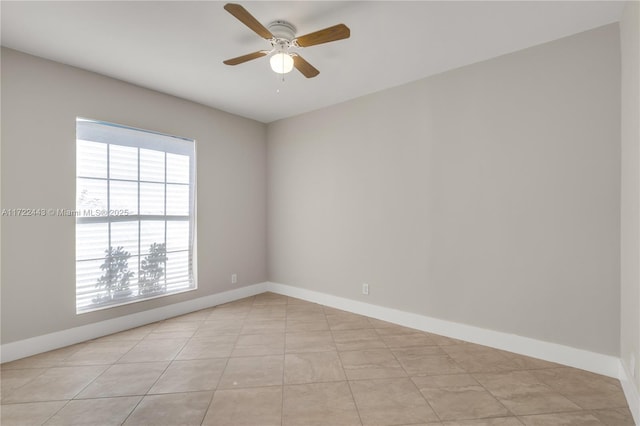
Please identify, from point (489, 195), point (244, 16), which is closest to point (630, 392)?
point (489, 195)

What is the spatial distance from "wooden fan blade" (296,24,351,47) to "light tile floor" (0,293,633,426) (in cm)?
248

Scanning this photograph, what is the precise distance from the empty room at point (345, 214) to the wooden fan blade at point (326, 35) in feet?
0.05

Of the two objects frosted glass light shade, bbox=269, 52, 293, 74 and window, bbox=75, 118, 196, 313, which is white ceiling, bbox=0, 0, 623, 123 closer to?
frosted glass light shade, bbox=269, 52, 293, 74

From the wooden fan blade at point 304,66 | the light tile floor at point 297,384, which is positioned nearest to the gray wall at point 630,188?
the light tile floor at point 297,384

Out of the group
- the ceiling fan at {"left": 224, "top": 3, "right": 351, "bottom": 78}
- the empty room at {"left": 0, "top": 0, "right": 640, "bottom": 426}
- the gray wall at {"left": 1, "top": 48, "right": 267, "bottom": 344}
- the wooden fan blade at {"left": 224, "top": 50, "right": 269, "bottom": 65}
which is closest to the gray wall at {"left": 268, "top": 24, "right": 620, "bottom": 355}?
the empty room at {"left": 0, "top": 0, "right": 640, "bottom": 426}

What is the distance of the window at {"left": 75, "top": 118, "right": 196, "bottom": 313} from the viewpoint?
3104 millimetres

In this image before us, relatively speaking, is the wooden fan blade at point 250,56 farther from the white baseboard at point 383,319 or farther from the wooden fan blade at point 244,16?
the white baseboard at point 383,319

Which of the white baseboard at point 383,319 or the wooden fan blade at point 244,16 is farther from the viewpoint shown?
the white baseboard at point 383,319

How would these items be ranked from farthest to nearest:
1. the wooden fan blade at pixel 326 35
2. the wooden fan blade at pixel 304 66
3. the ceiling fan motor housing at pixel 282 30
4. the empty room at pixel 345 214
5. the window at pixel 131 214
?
the window at pixel 131 214 → the wooden fan blade at pixel 304 66 → the ceiling fan motor housing at pixel 282 30 → the empty room at pixel 345 214 → the wooden fan blade at pixel 326 35

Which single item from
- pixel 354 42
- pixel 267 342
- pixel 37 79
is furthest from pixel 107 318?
pixel 354 42

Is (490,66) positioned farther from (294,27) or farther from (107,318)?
(107,318)

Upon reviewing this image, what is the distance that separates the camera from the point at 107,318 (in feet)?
10.5

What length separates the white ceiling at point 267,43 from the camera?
2.15 meters

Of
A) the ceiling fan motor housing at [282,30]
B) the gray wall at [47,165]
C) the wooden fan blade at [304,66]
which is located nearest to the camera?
the ceiling fan motor housing at [282,30]
